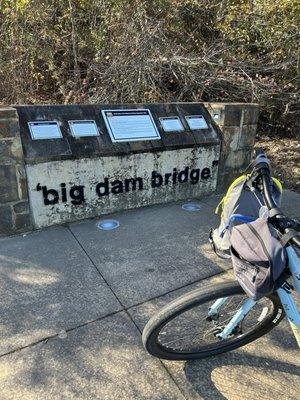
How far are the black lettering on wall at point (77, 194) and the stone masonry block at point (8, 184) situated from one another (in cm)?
54

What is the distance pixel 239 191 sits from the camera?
1.83m

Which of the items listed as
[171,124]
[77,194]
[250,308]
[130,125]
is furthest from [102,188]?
[250,308]

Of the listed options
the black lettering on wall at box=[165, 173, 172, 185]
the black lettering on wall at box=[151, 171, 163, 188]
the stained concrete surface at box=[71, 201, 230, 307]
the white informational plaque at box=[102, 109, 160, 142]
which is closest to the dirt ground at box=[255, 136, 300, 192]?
the stained concrete surface at box=[71, 201, 230, 307]

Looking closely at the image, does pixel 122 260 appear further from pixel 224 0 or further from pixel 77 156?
pixel 224 0

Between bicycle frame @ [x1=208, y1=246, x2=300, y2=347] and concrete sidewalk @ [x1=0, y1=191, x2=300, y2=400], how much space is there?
0.28 metres

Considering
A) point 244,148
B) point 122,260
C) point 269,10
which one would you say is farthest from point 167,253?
point 269,10

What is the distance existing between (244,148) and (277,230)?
10.9ft

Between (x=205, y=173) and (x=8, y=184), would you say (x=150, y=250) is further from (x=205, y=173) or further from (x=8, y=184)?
(x=205, y=173)

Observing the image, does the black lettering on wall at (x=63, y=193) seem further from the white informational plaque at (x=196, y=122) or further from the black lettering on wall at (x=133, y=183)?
the white informational plaque at (x=196, y=122)

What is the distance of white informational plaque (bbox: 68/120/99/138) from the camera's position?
364cm

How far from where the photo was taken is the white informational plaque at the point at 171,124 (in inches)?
163

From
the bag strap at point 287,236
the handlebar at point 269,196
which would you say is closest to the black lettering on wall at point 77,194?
the handlebar at point 269,196

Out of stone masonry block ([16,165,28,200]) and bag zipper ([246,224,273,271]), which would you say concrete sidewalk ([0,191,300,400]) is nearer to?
stone masonry block ([16,165,28,200])

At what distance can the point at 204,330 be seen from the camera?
2.23 meters
